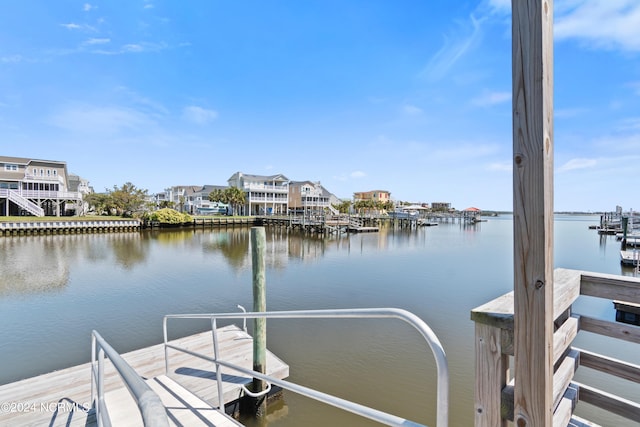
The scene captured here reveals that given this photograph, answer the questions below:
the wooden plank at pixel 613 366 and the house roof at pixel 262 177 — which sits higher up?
the house roof at pixel 262 177

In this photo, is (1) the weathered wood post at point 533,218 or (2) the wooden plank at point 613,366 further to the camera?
(2) the wooden plank at point 613,366

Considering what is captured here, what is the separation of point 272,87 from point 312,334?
966 inches

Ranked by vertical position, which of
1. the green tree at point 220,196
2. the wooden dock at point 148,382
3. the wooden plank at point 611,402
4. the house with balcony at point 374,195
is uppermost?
the house with balcony at point 374,195

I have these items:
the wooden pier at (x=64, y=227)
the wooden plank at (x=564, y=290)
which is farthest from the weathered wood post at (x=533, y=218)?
the wooden pier at (x=64, y=227)

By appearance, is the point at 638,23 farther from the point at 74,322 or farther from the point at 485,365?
the point at 74,322

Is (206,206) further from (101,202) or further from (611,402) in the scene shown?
(611,402)

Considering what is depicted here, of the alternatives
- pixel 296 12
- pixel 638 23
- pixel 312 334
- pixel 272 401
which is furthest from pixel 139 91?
pixel 638 23

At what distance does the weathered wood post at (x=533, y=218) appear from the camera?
1.08 metres

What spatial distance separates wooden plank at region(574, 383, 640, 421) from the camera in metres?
1.82

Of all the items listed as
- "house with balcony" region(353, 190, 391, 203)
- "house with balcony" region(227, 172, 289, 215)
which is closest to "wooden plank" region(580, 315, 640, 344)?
"house with balcony" region(227, 172, 289, 215)

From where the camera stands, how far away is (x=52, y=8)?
1341cm

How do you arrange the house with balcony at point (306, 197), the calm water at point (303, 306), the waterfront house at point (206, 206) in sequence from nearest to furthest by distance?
the calm water at point (303, 306) < the house with balcony at point (306, 197) < the waterfront house at point (206, 206)

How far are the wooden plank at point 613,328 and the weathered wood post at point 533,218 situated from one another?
46.5 inches

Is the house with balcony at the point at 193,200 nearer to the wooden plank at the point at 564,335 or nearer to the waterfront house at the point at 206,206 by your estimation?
the waterfront house at the point at 206,206
